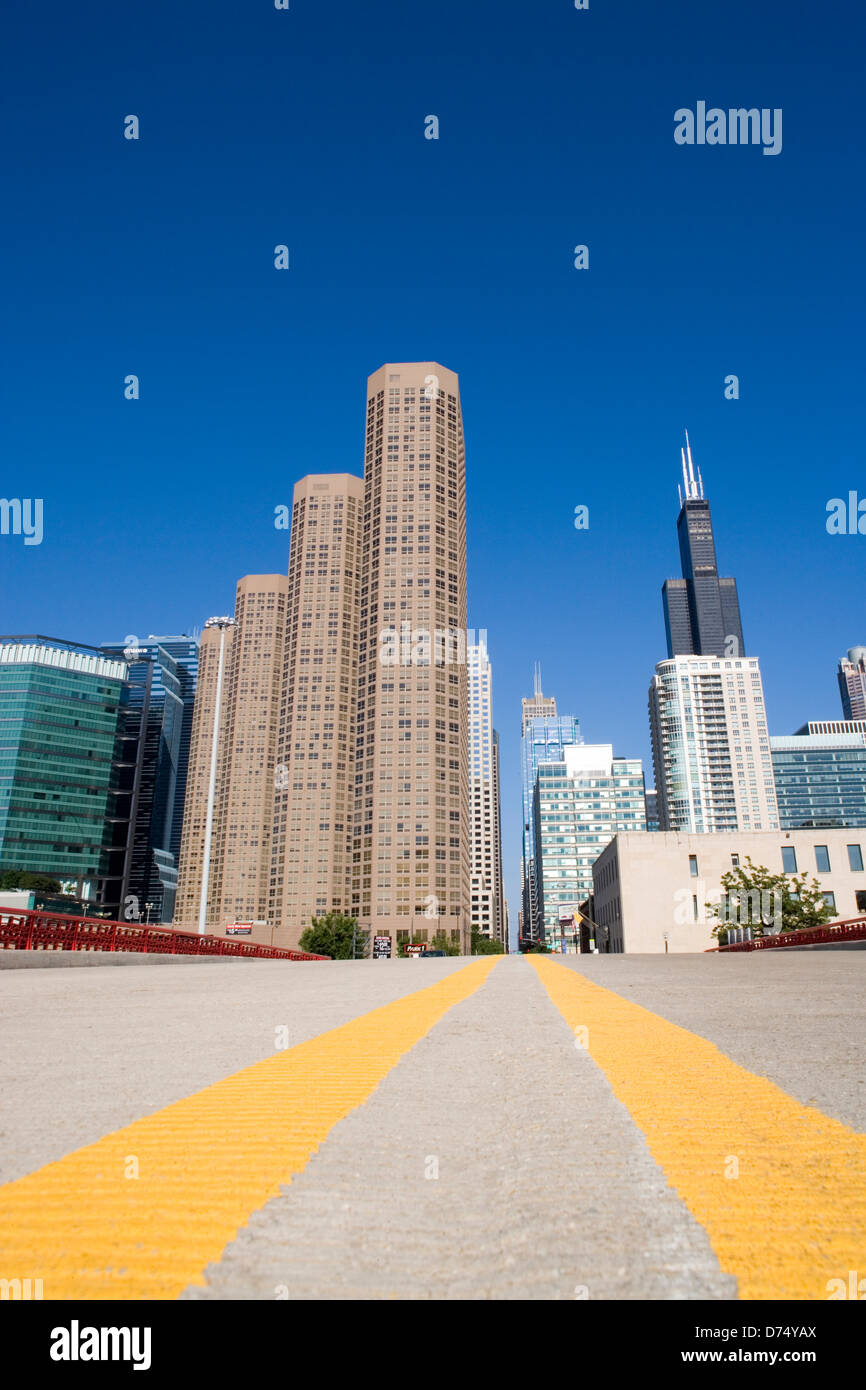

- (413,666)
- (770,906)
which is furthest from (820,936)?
(413,666)

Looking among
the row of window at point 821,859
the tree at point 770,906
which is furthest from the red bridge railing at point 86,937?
the row of window at point 821,859

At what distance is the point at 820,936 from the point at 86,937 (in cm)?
2475

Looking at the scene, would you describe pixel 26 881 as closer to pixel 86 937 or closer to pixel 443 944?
pixel 443 944

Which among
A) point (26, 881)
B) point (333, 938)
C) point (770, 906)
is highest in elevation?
point (26, 881)

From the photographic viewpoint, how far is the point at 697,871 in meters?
80.9

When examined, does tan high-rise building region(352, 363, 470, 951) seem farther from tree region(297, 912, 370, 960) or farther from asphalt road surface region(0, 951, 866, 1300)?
asphalt road surface region(0, 951, 866, 1300)

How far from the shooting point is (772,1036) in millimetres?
5414

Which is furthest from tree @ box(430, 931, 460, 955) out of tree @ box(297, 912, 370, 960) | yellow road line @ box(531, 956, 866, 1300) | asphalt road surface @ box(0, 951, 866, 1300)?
yellow road line @ box(531, 956, 866, 1300)

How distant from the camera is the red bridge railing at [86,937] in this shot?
1794cm

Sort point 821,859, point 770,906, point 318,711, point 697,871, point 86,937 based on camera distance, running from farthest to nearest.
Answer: point 318,711 → point 697,871 → point 821,859 → point 770,906 → point 86,937

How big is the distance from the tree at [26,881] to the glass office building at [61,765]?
3.77 meters
